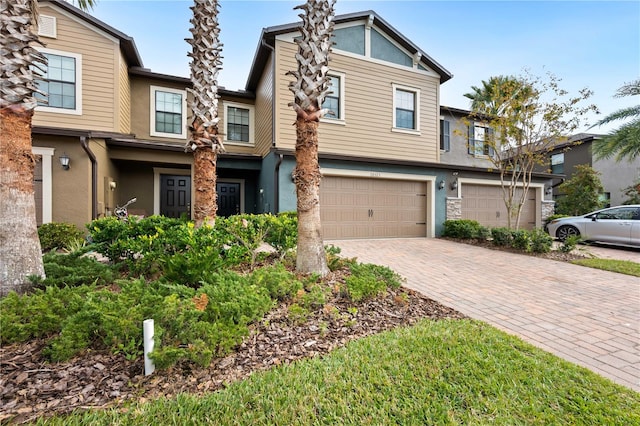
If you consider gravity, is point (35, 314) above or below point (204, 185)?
below

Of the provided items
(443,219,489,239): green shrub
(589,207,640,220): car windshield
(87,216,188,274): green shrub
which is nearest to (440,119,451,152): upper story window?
(443,219,489,239): green shrub

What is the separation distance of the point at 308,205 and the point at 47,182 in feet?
24.8

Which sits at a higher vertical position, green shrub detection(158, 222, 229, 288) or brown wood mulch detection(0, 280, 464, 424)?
green shrub detection(158, 222, 229, 288)

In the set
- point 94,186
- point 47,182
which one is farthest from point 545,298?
point 47,182

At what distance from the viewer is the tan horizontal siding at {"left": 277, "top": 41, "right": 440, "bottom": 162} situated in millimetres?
9312

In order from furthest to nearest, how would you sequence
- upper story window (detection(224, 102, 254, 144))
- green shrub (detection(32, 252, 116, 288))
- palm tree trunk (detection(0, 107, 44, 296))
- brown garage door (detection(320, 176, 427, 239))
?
1. upper story window (detection(224, 102, 254, 144))
2. brown garage door (detection(320, 176, 427, 239))
3. green shrub (detection(32, 252, 116, 288))
4. palm tree trunk (detection(0, 107, 44, 296))

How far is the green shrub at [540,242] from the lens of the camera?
770cm

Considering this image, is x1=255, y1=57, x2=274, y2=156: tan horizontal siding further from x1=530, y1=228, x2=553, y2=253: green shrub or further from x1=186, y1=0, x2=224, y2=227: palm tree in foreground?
x1=530, y1=228, x2=553, y2=253: green shrub

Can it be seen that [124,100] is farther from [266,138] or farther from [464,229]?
[464,229]

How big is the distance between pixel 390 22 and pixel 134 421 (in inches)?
509


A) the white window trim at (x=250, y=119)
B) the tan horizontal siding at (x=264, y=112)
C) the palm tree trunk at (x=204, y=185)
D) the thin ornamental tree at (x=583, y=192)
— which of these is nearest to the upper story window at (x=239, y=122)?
the white window trim at (x=250, y=119)

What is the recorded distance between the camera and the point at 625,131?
11914 millimetres

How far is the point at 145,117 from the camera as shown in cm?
1028

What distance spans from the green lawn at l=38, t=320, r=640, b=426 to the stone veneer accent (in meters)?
9.13
